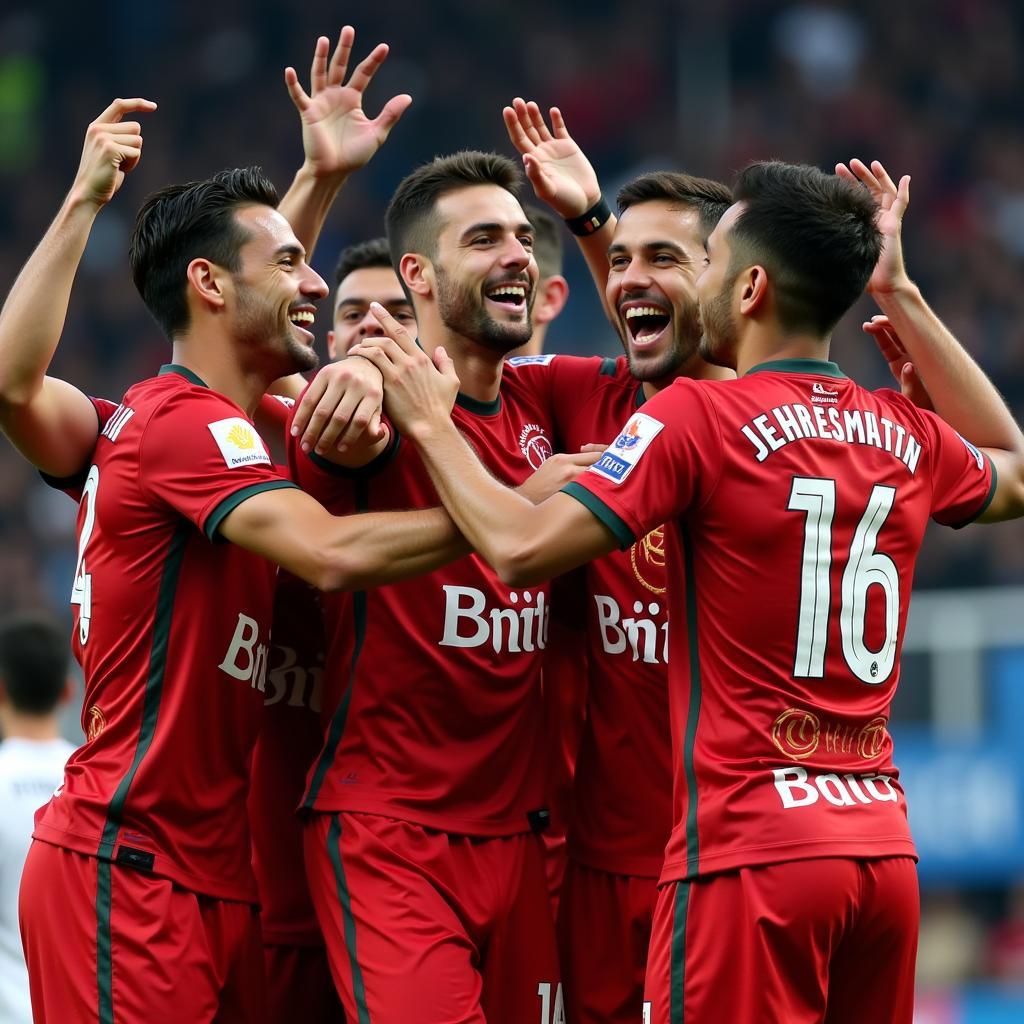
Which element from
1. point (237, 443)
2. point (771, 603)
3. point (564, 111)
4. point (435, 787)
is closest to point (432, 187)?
point (237, 443)

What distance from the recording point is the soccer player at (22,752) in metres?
6.79

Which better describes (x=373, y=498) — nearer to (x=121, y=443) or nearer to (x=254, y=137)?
(x=121, y=443)

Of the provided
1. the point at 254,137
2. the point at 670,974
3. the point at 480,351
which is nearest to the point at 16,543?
the point at 254,137

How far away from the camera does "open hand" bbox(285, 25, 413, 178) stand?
19.6ft

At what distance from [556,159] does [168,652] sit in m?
2.21

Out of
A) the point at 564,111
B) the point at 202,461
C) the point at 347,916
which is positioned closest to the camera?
the point at 202,461

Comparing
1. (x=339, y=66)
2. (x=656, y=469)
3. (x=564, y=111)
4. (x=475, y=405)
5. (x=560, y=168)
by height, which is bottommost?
(x=656, y=469)

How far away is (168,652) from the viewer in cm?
486

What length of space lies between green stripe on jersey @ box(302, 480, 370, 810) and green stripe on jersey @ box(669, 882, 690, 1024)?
1.17 metres

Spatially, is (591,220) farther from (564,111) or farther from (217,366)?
(564,111)

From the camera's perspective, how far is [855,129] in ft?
57.2

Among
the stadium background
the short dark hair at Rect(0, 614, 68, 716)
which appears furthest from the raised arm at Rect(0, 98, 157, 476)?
the stadium background

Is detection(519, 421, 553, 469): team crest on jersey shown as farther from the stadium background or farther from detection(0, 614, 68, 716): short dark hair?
the stadium background

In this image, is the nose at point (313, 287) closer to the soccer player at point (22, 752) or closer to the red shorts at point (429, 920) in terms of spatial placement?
the red shorts at point (429, 920)
